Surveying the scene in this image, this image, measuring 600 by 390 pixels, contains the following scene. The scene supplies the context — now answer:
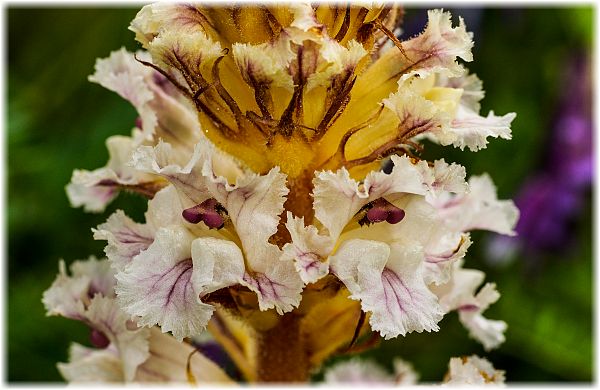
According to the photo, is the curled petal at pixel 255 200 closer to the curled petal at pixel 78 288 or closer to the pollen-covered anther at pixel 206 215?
the pollen-covered anther at pixel 206 215

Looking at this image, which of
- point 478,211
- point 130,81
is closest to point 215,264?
point 130,81

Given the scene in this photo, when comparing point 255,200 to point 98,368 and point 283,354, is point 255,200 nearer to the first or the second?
point 283,354

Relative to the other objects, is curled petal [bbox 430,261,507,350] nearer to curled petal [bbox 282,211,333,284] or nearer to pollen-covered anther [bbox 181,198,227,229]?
curled petal [bbox 282,211,333,284]

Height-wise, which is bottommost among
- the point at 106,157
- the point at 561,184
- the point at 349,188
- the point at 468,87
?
the point at 349,188

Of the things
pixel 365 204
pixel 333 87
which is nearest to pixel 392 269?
pixel 365 204

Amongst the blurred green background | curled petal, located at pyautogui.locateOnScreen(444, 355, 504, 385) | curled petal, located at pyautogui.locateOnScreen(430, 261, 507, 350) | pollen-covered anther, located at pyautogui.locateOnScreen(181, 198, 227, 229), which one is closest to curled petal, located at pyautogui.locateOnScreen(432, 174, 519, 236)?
curled petal, located at pyautogui.locateOnScreen(430, 261, 507, 350)

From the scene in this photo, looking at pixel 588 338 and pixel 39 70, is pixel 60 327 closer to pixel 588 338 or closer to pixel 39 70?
pixel 39 70

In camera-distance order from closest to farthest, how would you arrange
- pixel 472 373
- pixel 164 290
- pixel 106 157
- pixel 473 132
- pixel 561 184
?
pixel 164 290, pixel 473 132, pixel 472 373, pixel 106 157, pixel 561 184
